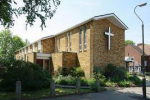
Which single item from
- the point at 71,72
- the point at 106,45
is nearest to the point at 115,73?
the point at 106,45

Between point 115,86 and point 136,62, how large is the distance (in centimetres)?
3367

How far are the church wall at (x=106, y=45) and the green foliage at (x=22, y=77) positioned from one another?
8.37m

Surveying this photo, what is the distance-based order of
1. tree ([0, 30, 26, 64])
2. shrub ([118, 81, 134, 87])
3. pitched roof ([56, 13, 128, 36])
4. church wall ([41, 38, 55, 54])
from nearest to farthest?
shrub ([118, 81, 134, 87]) → pitched roof ([56, 13, 128, 36]) → church wall ([41, 38, 55, 54]) → tree ([0, 30, 26, 64])

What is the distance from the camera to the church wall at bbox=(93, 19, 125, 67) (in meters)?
24.0

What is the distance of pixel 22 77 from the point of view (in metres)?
16.0

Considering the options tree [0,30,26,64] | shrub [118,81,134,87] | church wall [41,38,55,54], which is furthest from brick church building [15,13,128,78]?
tree [0,30,26,64]

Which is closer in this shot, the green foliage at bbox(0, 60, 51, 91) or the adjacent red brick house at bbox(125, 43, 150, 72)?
the green foliage at bbox(0, 60, 51, 91)

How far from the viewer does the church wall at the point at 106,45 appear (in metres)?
24.0

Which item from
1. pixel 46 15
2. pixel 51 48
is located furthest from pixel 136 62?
pixel 46 15

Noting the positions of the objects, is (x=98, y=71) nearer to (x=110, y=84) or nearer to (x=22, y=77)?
(x=110, y=84)

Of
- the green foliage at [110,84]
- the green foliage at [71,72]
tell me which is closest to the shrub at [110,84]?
the green foliage at [110,84]

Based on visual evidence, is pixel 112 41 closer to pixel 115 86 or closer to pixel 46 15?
pixel 115 86

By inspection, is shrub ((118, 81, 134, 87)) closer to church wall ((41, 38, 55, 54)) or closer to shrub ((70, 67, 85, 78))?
shrub ((70, 67, 85, 78))

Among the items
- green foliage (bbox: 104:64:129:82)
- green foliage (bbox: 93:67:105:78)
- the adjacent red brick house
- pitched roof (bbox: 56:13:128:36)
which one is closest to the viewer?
green foliage (bbox: 104:64:129:82)
